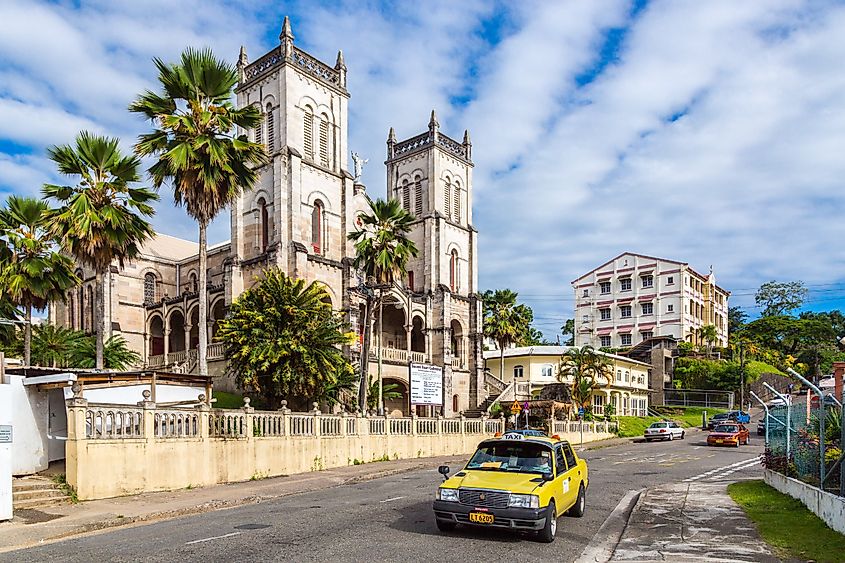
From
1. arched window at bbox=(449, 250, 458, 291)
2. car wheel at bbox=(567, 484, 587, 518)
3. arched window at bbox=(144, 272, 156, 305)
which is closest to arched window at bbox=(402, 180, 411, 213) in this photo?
arched window at bbox=(449, 250, 458, 291)

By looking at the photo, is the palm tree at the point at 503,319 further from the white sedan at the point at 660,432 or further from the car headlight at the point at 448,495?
the car headlight at the point at 448,495

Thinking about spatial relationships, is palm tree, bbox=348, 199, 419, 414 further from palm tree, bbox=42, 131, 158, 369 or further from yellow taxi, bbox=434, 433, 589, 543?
yellow taxi, bbox=434, 433, 589, 543

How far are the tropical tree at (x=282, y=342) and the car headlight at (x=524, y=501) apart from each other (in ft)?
67.2

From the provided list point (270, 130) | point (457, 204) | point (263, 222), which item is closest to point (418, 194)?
point (457, 204)

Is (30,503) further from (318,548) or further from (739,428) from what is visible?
(739,428)

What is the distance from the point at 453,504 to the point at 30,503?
32.6ft

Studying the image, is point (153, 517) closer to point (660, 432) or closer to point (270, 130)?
point (270, 130)

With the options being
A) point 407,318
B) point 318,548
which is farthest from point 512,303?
point 318,548

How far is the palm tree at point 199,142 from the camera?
Answer: 79.9 feet

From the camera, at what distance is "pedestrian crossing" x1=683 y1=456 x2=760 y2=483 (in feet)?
75.6

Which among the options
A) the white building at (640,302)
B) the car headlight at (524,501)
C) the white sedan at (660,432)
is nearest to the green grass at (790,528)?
the car headlight at (524,501)

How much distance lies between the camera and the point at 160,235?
5994 cm

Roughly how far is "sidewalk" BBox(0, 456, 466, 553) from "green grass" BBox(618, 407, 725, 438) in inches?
1358

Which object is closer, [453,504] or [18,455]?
[453,504]
